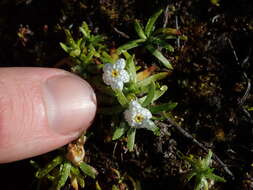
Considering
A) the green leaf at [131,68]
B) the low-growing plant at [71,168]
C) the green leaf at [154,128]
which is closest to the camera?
the green leaf at [154,128]

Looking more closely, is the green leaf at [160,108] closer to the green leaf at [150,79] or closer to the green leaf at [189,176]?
the green leaf at [150,79]

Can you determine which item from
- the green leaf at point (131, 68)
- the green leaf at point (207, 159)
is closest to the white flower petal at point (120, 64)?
the green leaf at point (131, 68)

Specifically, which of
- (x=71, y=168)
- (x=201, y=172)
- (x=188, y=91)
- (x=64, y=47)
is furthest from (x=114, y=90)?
(x=201, y=172)

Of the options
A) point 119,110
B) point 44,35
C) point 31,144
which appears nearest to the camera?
point 31,144

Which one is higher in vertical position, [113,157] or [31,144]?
[31,144]

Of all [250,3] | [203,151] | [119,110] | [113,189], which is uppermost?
[250,3]

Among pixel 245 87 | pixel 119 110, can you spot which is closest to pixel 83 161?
pixel 119 110

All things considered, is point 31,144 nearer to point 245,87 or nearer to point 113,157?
point 113,157

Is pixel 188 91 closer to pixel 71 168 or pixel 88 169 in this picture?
pixel 88 169
